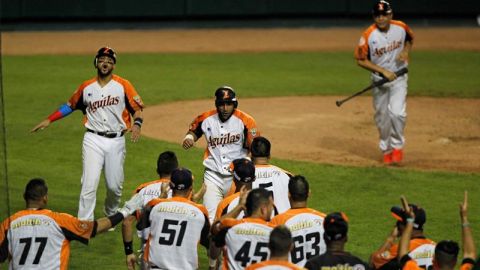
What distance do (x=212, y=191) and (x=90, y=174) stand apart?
1.58 m

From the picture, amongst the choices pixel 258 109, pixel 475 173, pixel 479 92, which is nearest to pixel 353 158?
pixel 475 173

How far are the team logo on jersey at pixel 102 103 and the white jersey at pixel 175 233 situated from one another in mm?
3332

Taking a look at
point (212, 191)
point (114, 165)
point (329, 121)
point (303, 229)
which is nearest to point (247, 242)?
point (303, 229)

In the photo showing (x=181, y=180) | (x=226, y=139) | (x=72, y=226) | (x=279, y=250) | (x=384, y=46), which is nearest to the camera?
(x=279, y=250)

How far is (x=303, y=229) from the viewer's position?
7.32 metres

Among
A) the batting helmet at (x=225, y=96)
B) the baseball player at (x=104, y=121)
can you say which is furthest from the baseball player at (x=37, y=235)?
the baseball player at (x=104, y=121)

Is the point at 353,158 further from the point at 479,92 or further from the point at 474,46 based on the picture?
the point at 474,46

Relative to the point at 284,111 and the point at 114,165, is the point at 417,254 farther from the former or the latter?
the point at 284,111

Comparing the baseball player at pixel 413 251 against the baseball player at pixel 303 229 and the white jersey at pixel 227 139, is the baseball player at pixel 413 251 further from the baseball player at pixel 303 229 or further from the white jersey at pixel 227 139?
the white jersey at pixel 227 139

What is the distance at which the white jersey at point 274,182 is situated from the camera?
8648mm

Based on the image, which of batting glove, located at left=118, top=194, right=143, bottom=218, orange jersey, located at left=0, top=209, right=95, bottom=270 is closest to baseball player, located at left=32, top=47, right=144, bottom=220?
batting glove, located at left=118, top=194, right=143, bottom=218

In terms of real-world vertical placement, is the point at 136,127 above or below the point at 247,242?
below

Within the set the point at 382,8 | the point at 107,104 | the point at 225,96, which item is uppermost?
the point at 382,8

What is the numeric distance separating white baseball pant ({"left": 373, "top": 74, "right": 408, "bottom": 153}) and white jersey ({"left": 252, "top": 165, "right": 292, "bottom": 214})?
5.61 metres
